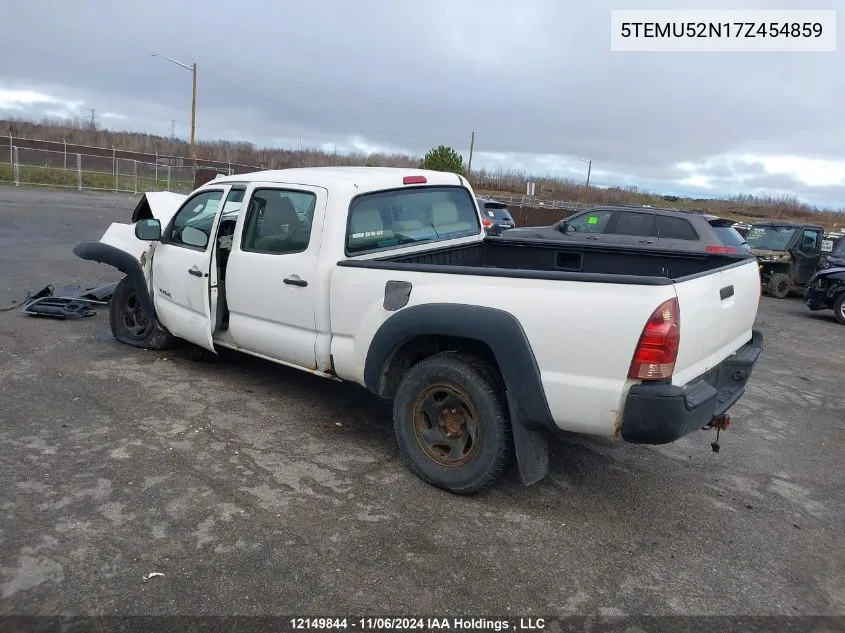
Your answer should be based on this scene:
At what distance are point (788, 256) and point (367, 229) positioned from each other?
533 inches

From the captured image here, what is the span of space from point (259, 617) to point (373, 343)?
5.79 ft

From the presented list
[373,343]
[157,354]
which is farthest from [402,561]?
[157,354]

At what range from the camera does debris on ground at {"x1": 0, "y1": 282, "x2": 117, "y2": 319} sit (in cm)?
788

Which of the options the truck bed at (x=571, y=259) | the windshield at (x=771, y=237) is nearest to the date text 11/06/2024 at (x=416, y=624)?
the truck bed at (x=571, y=259)

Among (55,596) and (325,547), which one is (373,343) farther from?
(55,596)

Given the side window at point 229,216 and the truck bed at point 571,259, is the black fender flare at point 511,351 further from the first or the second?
the side window at point 229,216

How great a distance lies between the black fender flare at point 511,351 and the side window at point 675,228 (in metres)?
9.39

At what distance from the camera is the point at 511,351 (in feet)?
12.0

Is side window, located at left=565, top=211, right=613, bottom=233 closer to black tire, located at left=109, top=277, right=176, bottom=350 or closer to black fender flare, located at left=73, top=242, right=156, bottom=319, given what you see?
black tire, located at left=109, top=277, right=176, bottom=350

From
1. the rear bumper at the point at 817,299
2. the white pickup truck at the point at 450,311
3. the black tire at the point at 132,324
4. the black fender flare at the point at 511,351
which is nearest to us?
the white pickup truck at the point at 450,311

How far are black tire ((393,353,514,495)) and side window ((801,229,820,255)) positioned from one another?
1430 centimetres

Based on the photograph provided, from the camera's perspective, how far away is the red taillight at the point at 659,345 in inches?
131

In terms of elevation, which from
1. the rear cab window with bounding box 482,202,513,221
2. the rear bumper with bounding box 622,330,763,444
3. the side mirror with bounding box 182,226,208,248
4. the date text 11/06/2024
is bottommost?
the date text 11/06/2024

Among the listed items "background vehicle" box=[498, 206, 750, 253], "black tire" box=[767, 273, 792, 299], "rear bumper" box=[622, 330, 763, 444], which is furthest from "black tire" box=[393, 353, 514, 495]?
"black tire" box=[767, 273, 792, 299]
